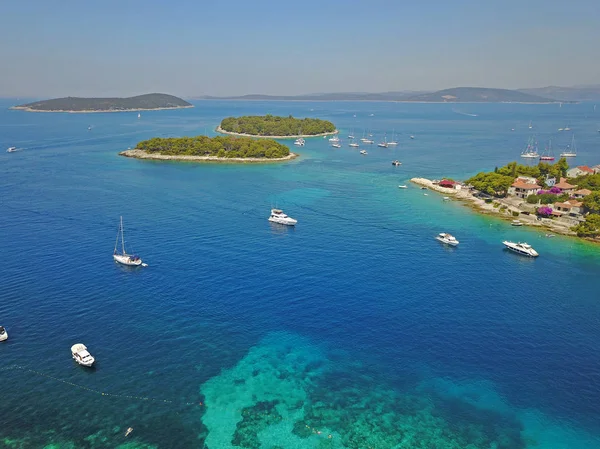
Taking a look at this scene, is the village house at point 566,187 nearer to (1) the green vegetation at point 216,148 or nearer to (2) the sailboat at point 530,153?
(2) the sailboat at point 530,153

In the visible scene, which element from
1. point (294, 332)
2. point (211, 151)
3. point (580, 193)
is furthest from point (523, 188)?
point (211, 151)

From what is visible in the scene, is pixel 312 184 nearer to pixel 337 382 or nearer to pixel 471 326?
pixel 471 326

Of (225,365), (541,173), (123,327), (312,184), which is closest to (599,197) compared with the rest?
(541,173)

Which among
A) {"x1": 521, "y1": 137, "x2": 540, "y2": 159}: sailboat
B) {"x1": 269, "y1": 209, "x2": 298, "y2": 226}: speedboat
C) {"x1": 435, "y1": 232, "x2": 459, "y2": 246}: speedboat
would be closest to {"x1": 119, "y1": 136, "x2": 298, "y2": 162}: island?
{"x1": 269, "y1": 209, "x2": 298, "y2": 226}: speedboat

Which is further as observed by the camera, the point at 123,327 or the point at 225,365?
the point at 123,327

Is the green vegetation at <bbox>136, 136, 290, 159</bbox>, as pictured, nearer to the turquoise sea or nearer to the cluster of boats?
the turquoise sea

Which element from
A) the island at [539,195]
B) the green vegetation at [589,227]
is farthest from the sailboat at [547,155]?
the green vegetation at [589,227]
